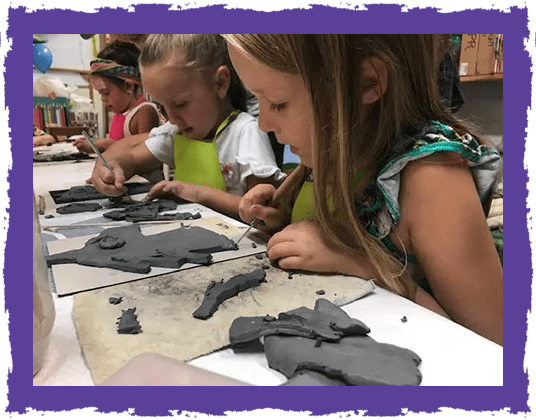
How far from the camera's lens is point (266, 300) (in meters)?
0.60

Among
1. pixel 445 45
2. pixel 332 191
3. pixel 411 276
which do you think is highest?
pixel 445 45

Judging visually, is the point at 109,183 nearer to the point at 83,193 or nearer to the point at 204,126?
the point at 83,193

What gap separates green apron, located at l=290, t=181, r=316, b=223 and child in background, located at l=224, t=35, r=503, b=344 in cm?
15

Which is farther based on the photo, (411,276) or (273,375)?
(411,276)

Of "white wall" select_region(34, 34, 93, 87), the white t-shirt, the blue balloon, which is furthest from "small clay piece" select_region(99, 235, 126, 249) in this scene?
"white wall" select_region(34, 34, 93, 87)

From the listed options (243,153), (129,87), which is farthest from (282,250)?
(129,87)

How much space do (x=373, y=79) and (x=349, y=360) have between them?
41 cm

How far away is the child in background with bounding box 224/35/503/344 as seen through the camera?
0.64 metres

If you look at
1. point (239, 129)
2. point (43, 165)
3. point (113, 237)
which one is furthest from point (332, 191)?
point (43, 165)

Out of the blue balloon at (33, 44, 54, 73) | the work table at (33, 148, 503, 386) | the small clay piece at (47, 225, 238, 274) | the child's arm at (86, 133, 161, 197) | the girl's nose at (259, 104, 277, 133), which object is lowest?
the work table at (33, 148, 503, 386)

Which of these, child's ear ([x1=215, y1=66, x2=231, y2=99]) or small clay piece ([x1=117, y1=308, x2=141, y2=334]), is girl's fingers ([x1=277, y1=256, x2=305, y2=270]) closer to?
small clay piece ([x1=117, y1=308, x2=141, y2=334])

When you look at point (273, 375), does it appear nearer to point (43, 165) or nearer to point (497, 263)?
point (497, 263)

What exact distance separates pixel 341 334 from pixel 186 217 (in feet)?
2.10

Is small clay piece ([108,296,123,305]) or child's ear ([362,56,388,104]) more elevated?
child's ear ([362,56,388,104])
